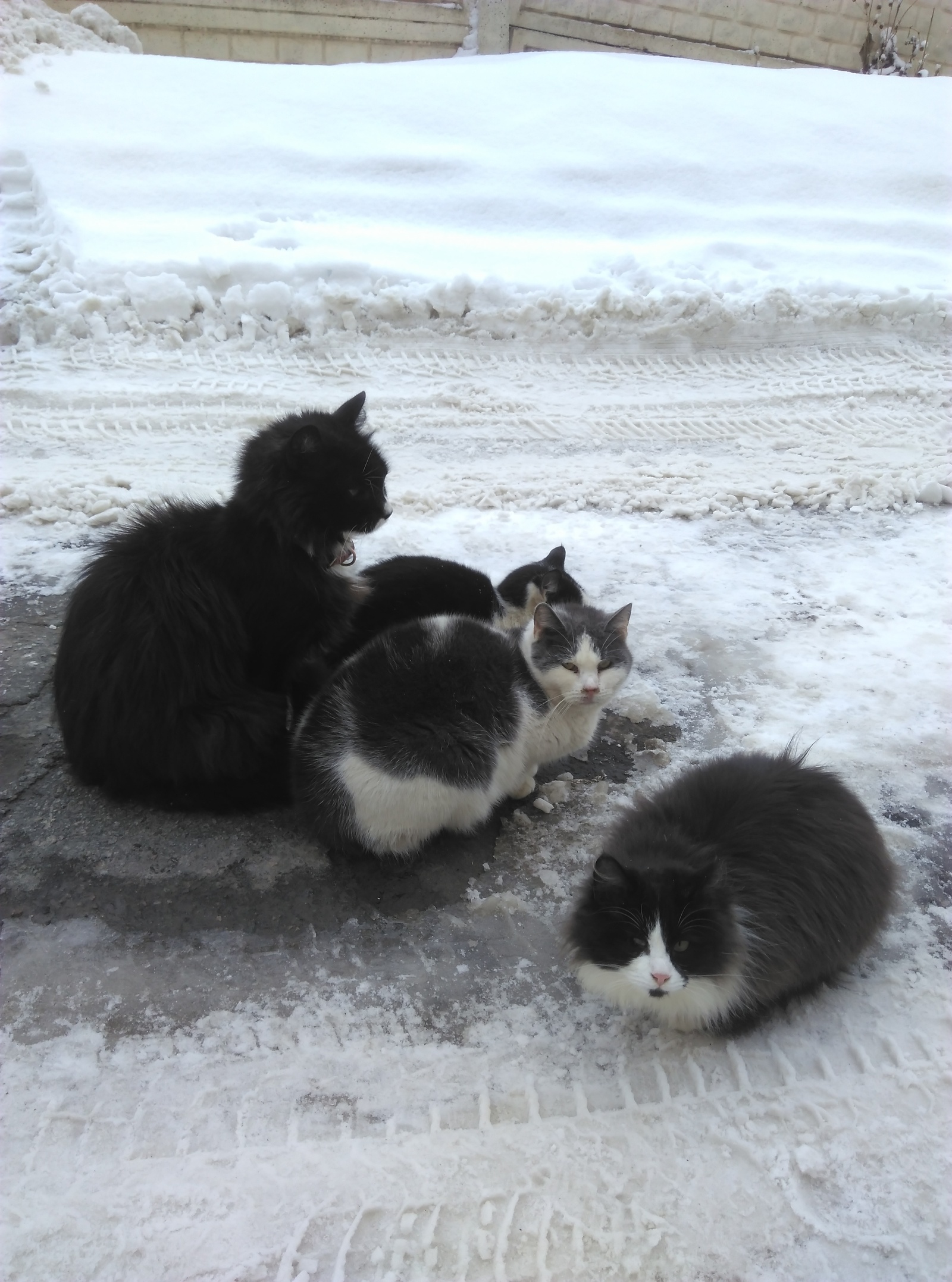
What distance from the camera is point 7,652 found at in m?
3.22

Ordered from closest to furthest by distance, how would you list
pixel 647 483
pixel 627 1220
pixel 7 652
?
1. pixel 627 1220
2. pixel 7 652
3. pixel 647 483

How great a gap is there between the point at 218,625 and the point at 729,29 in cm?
1281

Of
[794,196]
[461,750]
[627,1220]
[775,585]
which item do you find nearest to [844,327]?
[794,196]

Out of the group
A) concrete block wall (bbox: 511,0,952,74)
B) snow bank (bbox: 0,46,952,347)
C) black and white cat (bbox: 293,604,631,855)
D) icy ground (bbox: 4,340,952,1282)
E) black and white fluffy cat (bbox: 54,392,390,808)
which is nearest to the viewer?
icy ground (bbox: 4,340,952,1282)

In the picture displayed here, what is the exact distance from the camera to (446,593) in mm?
3066

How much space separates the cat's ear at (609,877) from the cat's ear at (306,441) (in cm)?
151

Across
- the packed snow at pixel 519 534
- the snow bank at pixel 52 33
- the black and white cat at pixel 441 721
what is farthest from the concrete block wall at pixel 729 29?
the black and white cat at pixel 441 721

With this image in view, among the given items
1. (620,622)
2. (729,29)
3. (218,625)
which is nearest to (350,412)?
(218,625)

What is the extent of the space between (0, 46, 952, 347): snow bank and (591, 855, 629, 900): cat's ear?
175 inches

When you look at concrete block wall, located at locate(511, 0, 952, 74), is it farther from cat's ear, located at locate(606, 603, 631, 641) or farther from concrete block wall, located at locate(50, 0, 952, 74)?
cat's ear, located at locate(606, 603, 631, 641)

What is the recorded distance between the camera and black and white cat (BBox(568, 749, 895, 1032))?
1821 mm

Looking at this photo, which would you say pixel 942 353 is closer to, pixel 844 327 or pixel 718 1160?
pixel 844 327

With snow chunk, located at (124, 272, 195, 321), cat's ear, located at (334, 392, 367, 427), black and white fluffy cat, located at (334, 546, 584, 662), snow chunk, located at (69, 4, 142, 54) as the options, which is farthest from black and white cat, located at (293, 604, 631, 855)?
snow chunk, located at (69, 4, 142, 54)

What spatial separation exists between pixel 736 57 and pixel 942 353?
8556 millimetres
